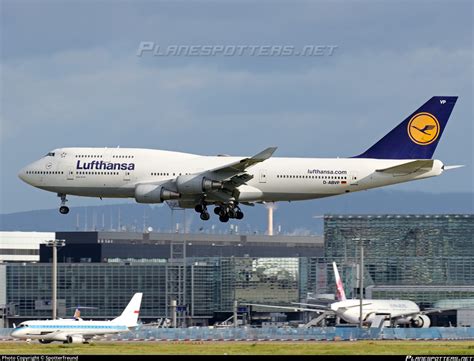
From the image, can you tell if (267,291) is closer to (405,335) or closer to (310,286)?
(310,286)

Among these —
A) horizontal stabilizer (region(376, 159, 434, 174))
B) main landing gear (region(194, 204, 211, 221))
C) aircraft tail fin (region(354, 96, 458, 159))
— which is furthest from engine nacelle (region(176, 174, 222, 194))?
horizontal stabilizer (region(376, 159, 434, 174))

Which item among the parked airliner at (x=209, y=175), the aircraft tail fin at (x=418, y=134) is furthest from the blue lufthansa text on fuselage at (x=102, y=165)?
the aircraft tail fin at (x=418, y=134)

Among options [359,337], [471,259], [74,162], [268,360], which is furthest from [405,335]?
[471,259]

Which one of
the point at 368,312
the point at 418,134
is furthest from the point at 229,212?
the point at 368,312

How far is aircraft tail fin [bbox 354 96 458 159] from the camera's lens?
106875 millimetres

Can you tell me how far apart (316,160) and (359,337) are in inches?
705

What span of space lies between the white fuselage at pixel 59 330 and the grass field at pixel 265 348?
517 centimetres

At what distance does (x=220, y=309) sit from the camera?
647ft

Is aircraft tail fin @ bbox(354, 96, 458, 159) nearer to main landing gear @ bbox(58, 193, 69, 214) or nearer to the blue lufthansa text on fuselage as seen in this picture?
the blue lufthansa text on fuselage

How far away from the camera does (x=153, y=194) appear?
10238cm

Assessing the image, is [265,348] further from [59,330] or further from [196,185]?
[59,330]

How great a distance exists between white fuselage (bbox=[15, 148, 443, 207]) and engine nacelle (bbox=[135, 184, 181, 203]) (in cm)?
70

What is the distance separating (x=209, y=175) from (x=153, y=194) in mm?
4372

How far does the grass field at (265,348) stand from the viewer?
90.9m
